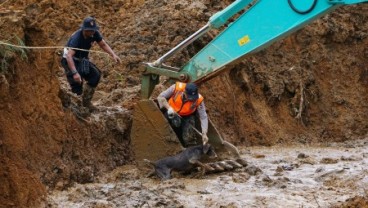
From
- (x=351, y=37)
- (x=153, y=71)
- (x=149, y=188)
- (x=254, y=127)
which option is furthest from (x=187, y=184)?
(x=351, y=37)

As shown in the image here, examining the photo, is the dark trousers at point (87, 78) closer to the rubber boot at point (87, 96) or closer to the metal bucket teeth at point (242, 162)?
the rubber boot at point (87, 96)

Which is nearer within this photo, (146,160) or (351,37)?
(146,160)

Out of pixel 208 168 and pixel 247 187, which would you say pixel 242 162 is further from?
pixel 247 187

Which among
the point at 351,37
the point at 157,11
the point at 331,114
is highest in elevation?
the point at 157,11

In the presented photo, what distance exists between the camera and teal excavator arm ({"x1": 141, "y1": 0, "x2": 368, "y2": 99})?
31.3 feet

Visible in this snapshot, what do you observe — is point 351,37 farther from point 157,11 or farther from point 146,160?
point 146,160

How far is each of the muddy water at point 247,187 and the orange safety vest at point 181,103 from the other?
32.5 inches

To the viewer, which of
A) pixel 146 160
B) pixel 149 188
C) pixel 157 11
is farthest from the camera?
pixel 157 11

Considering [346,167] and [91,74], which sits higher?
[91,74]

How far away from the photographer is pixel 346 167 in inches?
402

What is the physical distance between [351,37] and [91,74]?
6892mm

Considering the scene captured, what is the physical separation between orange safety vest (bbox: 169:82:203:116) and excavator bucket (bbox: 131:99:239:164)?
0.20 meters

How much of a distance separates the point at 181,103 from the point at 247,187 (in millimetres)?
1499

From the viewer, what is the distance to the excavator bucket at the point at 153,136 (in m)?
10.1
